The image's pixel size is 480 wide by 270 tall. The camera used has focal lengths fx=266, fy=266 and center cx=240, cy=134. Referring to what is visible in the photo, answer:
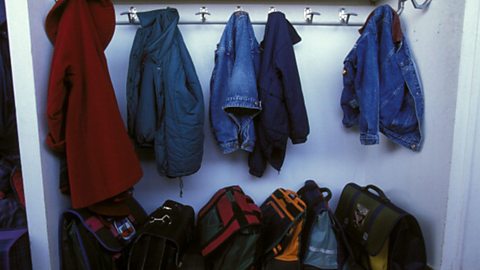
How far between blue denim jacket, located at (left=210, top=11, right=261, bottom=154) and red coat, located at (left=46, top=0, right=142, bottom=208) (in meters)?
0.42

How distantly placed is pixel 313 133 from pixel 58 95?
1.20 metres

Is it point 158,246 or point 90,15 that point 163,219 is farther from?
point 90,15

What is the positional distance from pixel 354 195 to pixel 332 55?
29.1 inches

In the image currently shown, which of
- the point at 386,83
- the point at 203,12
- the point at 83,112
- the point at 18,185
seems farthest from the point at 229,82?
the point at 18,185

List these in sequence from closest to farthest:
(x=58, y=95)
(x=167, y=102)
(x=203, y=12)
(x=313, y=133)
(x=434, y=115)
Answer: (x=58, y=95) < (x=434, y=115) < (x=167, y=102) < (x=203, y=12) < (x=313, y=133)

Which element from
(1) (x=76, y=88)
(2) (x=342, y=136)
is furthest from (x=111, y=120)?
(2) (x=342, y=136)

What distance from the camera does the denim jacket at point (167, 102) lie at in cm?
113

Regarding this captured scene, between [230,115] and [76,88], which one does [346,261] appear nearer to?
[230,115]

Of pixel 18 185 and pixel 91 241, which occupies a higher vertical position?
pixel 18 185

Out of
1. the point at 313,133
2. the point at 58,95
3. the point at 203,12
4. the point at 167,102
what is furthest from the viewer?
the point at 313,133

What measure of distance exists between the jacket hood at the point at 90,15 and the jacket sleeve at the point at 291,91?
0.71 meters

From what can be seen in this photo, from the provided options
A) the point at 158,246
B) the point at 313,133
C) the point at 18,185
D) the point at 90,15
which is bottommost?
the point at 158,246

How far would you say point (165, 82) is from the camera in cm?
114

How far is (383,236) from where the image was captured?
1.04 m
